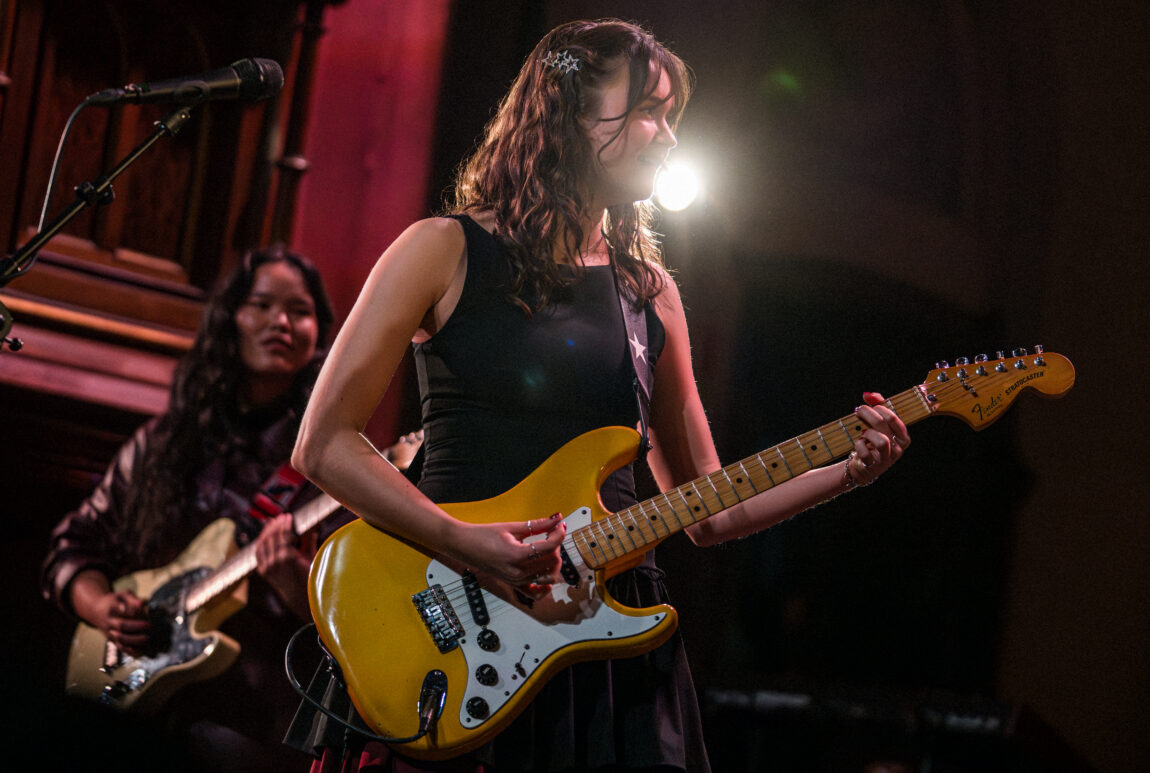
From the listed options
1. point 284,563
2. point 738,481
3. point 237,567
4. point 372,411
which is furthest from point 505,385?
point 237,567

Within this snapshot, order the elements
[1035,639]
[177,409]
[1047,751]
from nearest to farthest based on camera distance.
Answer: [1047,751]
[1035,639]
[177,409]

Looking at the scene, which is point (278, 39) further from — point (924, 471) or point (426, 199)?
point (924, 471)

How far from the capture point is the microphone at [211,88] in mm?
2025

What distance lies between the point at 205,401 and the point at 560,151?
2415 mm

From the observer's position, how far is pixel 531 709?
170 cm

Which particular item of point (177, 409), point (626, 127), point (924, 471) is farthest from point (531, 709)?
point (177, 409)

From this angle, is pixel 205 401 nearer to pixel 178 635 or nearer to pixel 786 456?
pixel 178 635

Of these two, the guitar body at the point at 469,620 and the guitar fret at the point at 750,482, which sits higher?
the guitar fret at the point at 750,482

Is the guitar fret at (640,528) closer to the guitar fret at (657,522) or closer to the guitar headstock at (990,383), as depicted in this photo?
the guitar fret at (657,522)

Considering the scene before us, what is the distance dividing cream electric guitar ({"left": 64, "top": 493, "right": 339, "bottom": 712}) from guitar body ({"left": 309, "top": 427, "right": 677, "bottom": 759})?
1.69 metres

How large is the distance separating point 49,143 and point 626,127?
10.2 feet

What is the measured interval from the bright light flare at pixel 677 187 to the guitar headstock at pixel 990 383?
1850mm

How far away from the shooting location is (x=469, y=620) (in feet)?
5.62

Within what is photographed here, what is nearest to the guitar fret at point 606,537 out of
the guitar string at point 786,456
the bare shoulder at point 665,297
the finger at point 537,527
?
the guitar string at point 786,456
